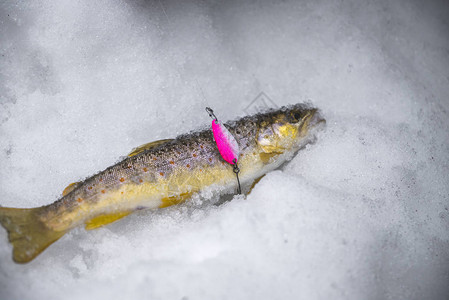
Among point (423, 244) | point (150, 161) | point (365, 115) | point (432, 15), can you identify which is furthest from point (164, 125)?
point (432, 15)

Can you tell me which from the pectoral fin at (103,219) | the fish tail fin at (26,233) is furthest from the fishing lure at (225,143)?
the fish tail fin at (26,233)

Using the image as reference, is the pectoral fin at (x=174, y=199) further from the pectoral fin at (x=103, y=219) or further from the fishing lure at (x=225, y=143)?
the fishing lure at (x=225, y=143)

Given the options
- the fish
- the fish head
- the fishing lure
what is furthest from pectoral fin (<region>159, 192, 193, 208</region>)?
the fish head

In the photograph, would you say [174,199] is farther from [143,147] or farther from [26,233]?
[26,233]

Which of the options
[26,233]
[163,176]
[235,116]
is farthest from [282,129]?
[26,233]

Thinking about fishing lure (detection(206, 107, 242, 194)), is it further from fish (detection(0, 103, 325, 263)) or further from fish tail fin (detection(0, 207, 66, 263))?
fish tail fin (detection(0, 207, 66, 263))
